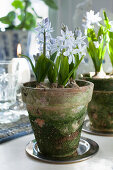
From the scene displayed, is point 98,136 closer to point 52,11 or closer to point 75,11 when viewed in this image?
point 75,11

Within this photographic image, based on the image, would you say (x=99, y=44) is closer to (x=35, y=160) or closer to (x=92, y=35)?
(x=92, y=35)

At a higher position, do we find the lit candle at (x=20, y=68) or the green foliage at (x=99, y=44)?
the green foliage at (x=99, y=44)

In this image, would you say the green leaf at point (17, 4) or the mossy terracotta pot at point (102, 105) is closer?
the mossy terracotta pot at point (102, 105)

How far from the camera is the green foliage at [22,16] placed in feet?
4.60

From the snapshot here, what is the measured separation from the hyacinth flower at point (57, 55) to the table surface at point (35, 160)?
0.14 meters

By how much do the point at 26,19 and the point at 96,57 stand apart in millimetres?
875

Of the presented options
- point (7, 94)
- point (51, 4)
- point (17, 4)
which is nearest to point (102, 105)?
point (7, 94)

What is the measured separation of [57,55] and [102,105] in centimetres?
19

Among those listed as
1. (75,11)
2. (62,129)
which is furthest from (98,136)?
(75,11)

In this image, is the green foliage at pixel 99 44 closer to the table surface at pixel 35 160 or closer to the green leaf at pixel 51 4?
the table surface at pixel 35 160

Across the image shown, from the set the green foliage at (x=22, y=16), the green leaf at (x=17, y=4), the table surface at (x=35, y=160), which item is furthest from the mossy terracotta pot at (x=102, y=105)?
the green leaf at (x=17, y=4)

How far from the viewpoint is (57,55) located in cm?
51

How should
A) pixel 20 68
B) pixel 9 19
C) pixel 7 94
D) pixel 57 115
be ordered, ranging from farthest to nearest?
pixel 9 19 → pixel 20 68 → pixel 7 94 → pixel 57 115

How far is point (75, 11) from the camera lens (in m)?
1.32
